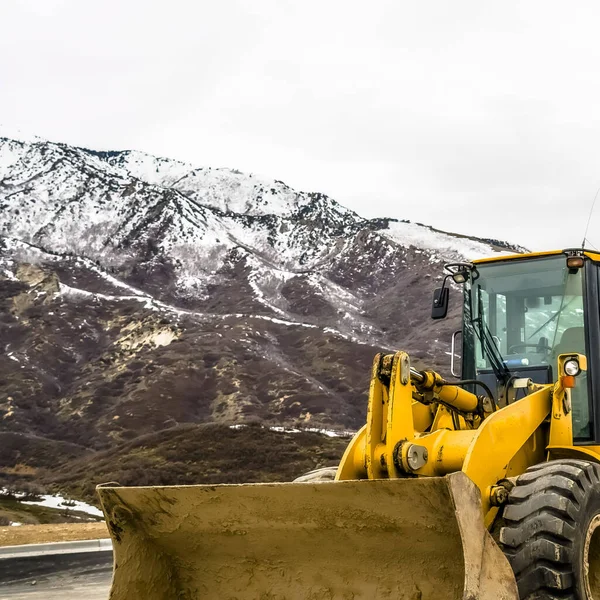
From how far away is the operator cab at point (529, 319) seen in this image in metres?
7.36

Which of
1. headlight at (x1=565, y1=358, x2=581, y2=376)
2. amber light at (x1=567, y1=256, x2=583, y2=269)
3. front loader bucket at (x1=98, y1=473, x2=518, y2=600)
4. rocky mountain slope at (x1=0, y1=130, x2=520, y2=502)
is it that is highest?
rocky mountain slope at (x1=0, y1=130, x2=520, y2=502)

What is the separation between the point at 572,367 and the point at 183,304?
94615mm

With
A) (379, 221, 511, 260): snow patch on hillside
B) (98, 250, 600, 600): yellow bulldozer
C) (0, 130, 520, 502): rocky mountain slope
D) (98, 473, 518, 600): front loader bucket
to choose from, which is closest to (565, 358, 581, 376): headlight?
(98, 250, 600, 600): yellow bulldozer

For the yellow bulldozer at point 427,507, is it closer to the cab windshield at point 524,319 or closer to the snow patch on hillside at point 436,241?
the cab windshield at point 524,319

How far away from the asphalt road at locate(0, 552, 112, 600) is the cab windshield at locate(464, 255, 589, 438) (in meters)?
5.47

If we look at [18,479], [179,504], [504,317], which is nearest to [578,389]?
[504,317]

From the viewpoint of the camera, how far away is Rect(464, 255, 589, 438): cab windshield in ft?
24.3

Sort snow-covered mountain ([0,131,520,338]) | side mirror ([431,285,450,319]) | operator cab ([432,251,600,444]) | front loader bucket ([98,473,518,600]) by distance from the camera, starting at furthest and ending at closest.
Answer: snow-covered mountain ([0,131,520,338]) → side mirror ([431,285,450,319]) → operator cab ([432,251,600,444]) → front loader bucket ([98,473,518,600])

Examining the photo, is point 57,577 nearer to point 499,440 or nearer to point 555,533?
point 499,440

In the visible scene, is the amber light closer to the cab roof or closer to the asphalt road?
the cab roof

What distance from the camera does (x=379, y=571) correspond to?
5836 millimetres

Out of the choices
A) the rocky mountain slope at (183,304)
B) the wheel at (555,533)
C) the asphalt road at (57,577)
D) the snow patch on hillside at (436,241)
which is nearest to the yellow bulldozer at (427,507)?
the wheel at (555,533)

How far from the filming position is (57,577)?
40.1ft

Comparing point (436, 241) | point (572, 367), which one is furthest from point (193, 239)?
point (572, 367)
